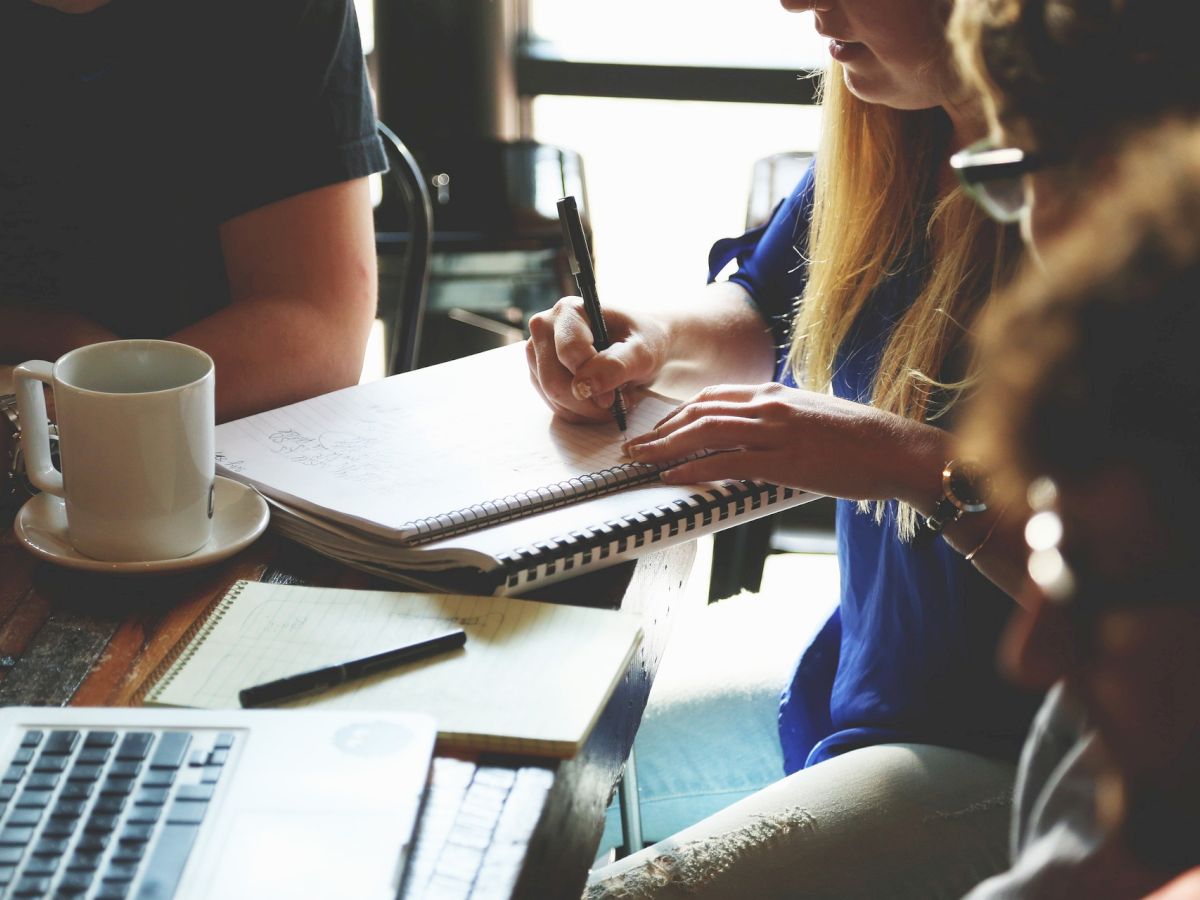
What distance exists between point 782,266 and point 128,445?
2.58ft

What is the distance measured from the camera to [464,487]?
86 centimetres

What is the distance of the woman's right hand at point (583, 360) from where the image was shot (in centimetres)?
98

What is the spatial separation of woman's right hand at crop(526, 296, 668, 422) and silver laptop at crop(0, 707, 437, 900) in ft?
1.39

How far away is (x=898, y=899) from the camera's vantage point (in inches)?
33.1

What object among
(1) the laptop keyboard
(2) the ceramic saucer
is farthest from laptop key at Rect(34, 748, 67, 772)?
(2) the ceramic saucer

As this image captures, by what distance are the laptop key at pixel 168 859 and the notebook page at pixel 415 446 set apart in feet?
0.94

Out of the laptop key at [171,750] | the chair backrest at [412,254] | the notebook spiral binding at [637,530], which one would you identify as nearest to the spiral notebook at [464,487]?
the notebook spiral binding at [637,530]

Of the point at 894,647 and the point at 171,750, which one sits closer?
the point at 171,750

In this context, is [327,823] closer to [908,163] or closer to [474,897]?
[474,897]

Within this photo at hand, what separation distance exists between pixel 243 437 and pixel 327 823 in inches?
19.0

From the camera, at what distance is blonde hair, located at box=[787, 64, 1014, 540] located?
3.38 feet

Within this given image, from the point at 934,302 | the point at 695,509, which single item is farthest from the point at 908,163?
the point at 695,509

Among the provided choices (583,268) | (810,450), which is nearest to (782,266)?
(583,268)

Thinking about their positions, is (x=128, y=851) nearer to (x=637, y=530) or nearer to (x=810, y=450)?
(x=637, y=530)
